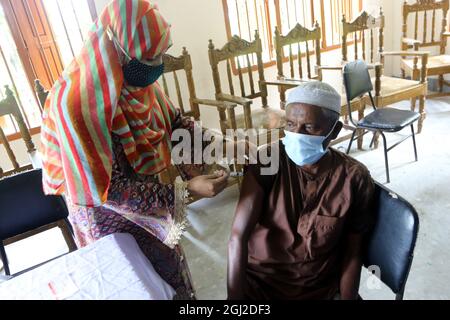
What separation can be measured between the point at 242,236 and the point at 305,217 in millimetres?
212

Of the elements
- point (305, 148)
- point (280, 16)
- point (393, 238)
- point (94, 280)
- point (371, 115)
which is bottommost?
point (371, 115)

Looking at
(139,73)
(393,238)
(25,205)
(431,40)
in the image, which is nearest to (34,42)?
(25,205)

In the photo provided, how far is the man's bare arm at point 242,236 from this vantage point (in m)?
1.05

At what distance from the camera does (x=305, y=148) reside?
41.9 inches

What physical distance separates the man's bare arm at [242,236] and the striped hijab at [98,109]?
0.36m

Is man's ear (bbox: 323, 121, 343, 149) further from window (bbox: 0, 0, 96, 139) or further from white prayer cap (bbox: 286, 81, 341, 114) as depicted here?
window (bbox: 0, 0, 96, 139)

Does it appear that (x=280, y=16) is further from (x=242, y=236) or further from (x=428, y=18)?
(x=242, y=236)

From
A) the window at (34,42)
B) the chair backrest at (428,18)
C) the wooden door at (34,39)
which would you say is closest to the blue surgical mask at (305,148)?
the window at (34,42)

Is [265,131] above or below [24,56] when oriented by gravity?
below
